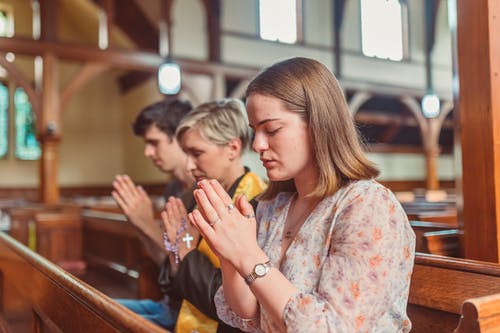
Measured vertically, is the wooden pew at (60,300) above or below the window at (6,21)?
below

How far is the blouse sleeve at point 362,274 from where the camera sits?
108 cm

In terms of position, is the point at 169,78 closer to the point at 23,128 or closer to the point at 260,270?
the point at 23,128

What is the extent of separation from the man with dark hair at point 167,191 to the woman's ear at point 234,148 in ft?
0.78

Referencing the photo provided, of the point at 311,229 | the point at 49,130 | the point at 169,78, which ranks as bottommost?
the point at 311,229

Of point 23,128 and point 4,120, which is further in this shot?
point 23,128

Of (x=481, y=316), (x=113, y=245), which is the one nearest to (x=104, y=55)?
(x=113, y=245)

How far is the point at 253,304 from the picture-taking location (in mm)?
1287

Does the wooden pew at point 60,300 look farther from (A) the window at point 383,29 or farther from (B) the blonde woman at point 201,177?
(A) the window at point 383,29

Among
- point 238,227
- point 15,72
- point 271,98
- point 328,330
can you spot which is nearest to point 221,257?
point 238,227

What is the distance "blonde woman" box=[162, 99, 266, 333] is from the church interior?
388mm

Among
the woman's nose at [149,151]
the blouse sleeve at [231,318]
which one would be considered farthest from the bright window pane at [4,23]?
the blouse sleeve at [231,318]

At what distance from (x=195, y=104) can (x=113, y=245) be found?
5186mm

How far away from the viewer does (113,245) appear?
4367 mm

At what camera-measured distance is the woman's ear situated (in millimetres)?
2082
